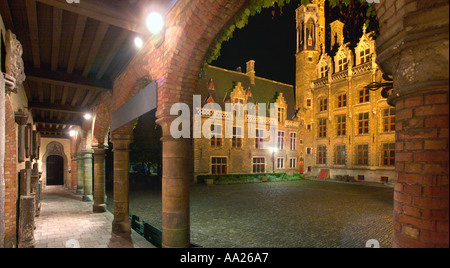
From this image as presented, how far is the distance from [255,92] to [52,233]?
77.8 ft

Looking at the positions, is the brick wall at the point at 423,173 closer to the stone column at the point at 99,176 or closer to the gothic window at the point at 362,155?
the stone column at the point at 99,176

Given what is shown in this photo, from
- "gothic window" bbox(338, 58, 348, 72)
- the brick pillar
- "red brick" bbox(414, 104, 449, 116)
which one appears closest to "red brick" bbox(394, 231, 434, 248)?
the brick pillar

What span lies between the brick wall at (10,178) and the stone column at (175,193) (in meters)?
3.74

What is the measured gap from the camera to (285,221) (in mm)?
8633

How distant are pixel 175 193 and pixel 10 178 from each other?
408 centimetres

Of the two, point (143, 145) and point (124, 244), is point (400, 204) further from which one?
point (143, 145)

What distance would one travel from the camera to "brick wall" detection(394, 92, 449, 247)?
5.17 feet

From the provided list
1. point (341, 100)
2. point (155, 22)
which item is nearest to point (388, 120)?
point (341, 100)

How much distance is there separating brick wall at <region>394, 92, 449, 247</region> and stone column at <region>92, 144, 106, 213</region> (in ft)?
31.5

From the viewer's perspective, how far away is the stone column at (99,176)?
9.26 m

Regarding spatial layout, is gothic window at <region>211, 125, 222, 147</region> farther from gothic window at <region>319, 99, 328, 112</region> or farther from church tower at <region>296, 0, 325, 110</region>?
gothic window at <region>319, 99, 328, 112</region>

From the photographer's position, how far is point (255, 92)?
27.6 metres

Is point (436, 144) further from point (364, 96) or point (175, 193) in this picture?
point (364, 96)
